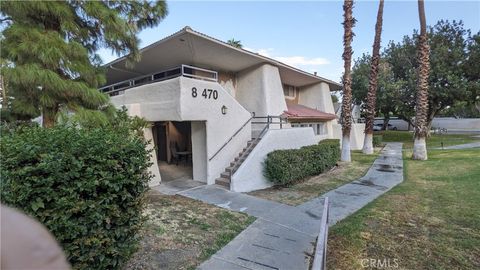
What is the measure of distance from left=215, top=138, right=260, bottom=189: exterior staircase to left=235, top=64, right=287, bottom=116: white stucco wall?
4354mm

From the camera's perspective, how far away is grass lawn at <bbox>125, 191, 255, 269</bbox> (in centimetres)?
450

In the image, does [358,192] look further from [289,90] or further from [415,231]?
[289,90]

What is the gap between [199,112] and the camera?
9.62 m

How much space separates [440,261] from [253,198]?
16.6 ft

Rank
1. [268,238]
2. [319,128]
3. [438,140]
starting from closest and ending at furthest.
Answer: [268,238], [319,128], [438,140]

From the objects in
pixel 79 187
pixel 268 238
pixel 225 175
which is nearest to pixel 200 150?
pixel 225 175

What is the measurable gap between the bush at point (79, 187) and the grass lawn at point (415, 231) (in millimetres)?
3358

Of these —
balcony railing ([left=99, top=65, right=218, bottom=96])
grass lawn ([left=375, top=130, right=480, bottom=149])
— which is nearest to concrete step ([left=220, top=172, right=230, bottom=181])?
balcony railing ([left=99, top=65, right=218, bottom=96])

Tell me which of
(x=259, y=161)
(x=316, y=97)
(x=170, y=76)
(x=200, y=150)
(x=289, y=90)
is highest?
(x=289, y=90)

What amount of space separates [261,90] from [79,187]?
12.7m

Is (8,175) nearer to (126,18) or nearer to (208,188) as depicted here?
(126,18)

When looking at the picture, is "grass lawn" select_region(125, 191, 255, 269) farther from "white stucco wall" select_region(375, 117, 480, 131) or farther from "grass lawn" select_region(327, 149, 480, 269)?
"white stucco wall" select_region(375, 117, 480, 131)

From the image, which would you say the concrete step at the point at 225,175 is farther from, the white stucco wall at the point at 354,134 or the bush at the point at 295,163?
the white stucco wall at the point at 354,134

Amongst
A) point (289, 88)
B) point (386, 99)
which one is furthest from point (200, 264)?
point (386, 99)
